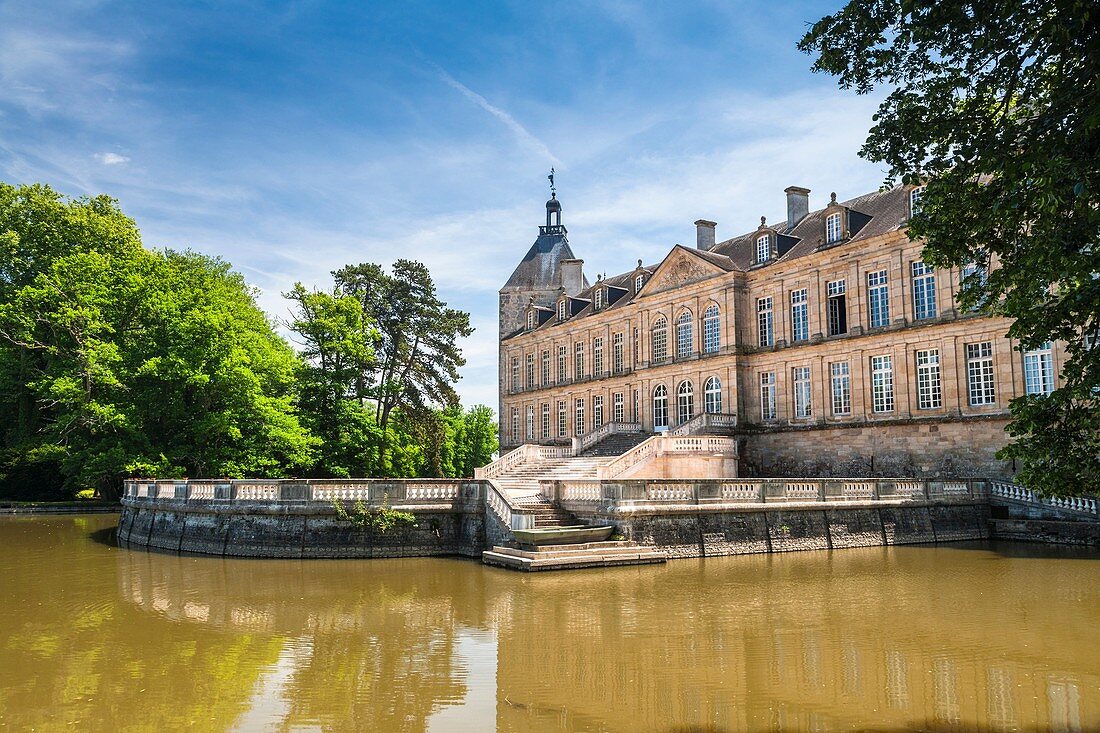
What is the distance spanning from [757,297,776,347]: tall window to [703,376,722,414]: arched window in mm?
2522

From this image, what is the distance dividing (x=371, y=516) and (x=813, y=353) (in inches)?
759

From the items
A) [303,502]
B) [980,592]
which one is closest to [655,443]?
[303,502]

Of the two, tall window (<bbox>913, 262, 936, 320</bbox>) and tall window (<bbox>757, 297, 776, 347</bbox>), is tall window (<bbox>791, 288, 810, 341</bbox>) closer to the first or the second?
tall window (<bbox>757, 297, 776, 347</bbox>)

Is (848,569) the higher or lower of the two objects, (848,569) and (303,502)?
the lower

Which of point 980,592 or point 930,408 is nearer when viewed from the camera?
point 980,592

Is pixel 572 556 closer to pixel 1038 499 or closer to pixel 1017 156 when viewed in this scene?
pixel 1017 156

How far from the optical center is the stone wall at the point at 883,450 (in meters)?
26.7

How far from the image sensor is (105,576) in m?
17.6

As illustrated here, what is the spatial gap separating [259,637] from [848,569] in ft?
40.7

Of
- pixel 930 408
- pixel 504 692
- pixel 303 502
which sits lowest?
pixel 504 692

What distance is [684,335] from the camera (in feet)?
123

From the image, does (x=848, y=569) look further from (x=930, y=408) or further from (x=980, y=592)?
(x=930, y=408)

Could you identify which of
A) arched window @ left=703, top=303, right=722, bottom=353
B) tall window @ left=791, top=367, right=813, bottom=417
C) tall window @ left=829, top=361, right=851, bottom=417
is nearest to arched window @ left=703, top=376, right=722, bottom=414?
arched window @ left=703, top=303, right=722, bottom=353

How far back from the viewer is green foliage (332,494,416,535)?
67.7ft
